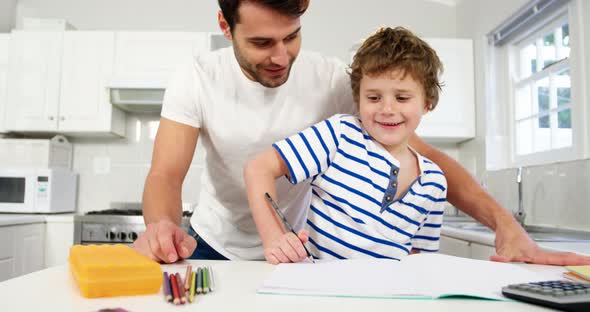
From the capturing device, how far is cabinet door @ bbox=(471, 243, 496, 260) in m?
1.62

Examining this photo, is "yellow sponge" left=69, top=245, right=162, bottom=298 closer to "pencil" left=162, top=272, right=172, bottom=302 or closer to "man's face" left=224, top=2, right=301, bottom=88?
"pencil" left=162, top=272, right=172, bottom=302

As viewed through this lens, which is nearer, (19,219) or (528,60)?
Result: (19,219)

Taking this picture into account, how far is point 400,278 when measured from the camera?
59 centimetres

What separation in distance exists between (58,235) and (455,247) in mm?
2245

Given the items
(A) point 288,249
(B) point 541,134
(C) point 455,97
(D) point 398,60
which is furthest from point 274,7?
(C) point 455,97

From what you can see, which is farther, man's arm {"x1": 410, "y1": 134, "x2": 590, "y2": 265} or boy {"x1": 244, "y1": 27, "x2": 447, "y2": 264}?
boy {"x1": 244, "y1": 27, "x2": 447, "y2": 264}

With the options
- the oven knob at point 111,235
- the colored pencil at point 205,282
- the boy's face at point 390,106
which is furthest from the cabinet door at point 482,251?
the oven knob at point 111,235

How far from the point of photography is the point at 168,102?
1.16 metres

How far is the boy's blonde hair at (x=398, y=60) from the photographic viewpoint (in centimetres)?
102

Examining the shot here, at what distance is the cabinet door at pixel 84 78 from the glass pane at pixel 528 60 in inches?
101

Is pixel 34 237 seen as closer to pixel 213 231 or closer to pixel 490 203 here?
pixel 213 231

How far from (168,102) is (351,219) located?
532 mm

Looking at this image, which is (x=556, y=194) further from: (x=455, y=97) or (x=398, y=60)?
(x=398, y=60)

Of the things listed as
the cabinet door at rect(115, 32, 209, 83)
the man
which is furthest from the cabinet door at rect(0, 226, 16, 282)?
the man
